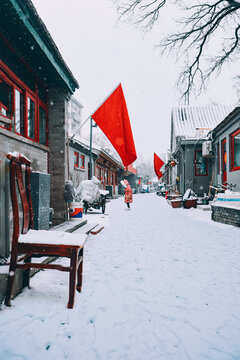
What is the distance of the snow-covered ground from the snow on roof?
1554cm

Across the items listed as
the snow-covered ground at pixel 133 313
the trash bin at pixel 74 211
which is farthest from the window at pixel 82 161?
the snow-covered ground at pixel 133 313

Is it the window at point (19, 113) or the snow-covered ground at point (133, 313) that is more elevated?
the window at point (19, 113)

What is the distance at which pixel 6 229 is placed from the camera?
2986mm

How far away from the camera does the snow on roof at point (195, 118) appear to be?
736 inches

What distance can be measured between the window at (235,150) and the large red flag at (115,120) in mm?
5900

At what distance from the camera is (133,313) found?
2391 millimetres

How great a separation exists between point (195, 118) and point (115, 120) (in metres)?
14.8

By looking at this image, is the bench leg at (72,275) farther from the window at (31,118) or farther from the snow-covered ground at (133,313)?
the window at (31,118)

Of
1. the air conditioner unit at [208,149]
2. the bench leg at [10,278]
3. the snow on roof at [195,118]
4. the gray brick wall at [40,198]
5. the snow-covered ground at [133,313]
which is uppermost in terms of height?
the snow on roof at [195,118]

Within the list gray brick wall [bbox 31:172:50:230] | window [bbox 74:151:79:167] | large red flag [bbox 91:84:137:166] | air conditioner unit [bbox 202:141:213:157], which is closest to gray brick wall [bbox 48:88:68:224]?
large red flag [bbox 91:84:137:166]

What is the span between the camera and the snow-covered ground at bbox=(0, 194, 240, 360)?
1853 mm

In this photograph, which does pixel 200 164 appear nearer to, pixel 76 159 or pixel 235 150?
pixel 235 150

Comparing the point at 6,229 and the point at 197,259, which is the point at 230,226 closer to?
the point at 197,259

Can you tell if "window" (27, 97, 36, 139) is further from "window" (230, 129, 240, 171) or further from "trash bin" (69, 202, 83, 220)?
"window" (230, 129, 240, 171)
